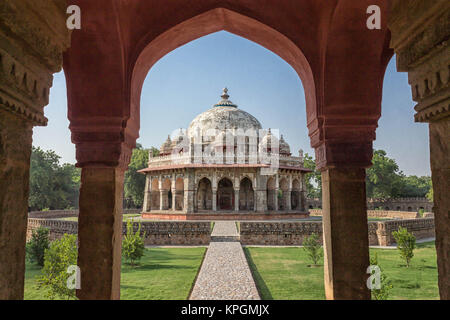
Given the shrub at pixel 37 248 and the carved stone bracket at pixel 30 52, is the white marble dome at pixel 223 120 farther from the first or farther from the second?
the carved stone bracket at pixel 30 52

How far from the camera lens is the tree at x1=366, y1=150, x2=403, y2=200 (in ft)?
143

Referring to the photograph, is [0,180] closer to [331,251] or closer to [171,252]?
[331,251]

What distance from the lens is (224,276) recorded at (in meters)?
9.09

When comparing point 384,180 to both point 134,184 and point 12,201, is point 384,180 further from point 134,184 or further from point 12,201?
point 12,201

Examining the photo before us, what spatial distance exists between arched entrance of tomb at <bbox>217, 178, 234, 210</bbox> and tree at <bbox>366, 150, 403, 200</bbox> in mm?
24729

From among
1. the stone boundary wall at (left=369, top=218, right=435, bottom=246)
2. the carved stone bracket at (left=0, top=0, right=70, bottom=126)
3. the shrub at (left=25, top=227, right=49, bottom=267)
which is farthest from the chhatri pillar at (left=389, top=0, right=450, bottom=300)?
the stone boundary wall at (left=369, top=218, right=435, bottom=246)

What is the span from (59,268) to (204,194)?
2202 cm

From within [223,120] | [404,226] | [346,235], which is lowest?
[404,226]

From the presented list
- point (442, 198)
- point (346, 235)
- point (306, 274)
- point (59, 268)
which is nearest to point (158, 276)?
point (59, 268)

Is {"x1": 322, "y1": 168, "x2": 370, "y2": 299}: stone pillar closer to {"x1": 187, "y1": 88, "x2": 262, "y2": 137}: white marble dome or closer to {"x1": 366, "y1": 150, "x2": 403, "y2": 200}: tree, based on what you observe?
{"x1": 187, "y1": 88, "x2": 262, "y2": 137}: white marble dome

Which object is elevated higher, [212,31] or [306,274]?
[212,31]

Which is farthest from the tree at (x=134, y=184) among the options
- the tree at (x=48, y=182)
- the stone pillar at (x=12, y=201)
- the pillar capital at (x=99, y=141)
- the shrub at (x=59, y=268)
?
the stone pillar at (x=12, y=201)

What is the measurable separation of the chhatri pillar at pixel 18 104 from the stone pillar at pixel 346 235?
329 cm

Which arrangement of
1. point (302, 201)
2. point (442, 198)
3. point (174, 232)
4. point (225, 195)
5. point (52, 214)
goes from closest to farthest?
1. point (442, 198)
2. point (174, 232)
3. point (302, 201)
4. point (225, 195)
5. point (52, 214)
